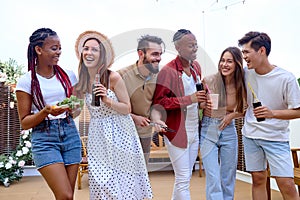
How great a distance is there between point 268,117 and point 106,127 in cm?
92

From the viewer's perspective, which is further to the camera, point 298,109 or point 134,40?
point 134,40

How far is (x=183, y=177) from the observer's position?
2051 mm

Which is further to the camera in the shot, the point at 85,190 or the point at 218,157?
the point at 85,190

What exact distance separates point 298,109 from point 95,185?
4.06ft

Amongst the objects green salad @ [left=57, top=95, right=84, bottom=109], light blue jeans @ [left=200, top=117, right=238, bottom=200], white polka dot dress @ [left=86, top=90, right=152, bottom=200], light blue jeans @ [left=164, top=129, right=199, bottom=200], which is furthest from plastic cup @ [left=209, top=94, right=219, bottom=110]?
green salad @ [left=57, top=95, right=84, bottom=109]

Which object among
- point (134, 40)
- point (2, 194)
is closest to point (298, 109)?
point (134, 40)

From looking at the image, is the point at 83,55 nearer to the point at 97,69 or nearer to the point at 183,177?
the point at 97,69

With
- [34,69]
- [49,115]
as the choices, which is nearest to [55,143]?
[49,115]

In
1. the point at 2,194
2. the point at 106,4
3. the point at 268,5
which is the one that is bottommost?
the point at 2,194

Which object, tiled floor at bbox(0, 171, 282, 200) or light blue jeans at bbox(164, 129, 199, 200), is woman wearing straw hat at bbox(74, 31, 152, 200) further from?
tiled floor at bbox(0, 171, 282, 200)

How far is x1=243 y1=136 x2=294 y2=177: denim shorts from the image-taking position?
76.2 inches

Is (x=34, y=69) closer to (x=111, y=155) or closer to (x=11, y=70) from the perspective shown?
(x=111, y=155)

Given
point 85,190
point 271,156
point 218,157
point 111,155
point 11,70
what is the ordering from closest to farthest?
point 111,155, point 271,156, point 218,157, point 85,190, point 11,70

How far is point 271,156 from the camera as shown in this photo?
196 cm
